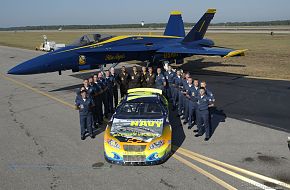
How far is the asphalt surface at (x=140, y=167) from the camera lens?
6855 millimetres

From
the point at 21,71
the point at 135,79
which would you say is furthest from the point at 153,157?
the point at 21,71

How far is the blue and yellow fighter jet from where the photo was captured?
1553 cm

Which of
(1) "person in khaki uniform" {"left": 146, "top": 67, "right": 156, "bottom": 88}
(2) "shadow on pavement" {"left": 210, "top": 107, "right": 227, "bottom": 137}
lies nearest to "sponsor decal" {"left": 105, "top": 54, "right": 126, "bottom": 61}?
(1) "person in khaki uniform" {"left": 146, "top": 67, "right": 156, "bottom": 88}

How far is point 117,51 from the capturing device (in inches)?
696

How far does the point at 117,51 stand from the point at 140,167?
1122cm

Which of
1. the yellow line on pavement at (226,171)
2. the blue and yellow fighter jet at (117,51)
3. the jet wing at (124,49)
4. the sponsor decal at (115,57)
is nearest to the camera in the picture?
the yellow line on pavement at (226,171)

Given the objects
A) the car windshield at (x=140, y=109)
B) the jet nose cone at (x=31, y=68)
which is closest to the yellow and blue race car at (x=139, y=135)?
the car windshield at (x=140, y=109)

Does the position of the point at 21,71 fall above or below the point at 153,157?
above

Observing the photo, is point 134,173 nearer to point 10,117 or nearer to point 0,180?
point 0,180

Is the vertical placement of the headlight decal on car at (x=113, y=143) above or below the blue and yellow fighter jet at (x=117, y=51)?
below

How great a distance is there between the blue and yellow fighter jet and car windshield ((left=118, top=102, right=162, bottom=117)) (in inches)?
306

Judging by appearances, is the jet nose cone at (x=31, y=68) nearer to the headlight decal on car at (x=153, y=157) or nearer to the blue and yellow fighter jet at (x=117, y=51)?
the blue and yellow fighter jet at (x=117, y=51)

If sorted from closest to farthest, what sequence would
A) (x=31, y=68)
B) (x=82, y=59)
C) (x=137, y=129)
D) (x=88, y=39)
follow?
1. (x=137, y=129)
2. (x=31, y=68)
3. (x=82, y=59)
4. (x=88, y=39)

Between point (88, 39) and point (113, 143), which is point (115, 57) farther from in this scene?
point (113, 143)
